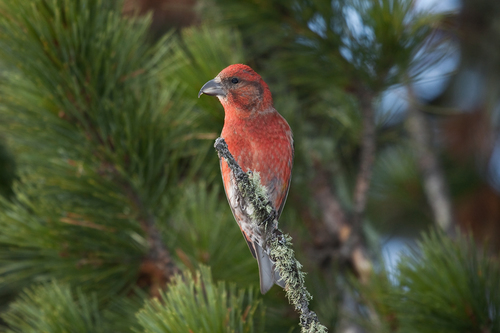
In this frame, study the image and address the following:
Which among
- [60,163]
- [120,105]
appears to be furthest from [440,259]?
[60,163]

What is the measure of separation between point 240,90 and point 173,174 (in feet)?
2.04

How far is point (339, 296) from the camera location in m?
3.29

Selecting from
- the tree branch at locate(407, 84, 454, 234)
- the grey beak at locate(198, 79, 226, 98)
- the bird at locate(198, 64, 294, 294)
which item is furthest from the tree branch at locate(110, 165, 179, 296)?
the tree branch at locate(407, 84, 454, 234)

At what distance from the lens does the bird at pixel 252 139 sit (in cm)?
232

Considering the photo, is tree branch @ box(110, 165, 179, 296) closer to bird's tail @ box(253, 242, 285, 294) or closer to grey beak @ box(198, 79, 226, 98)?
bird's tail @ box(253, 242, 285, 294)

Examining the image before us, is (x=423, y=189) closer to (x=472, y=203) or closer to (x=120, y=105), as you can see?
(x=472, y=203)

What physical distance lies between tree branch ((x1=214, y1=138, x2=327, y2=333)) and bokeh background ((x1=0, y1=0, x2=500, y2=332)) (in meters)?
0.36

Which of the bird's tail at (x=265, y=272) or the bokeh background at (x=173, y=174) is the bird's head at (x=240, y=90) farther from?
the bird's tail at (x=265, y=272)

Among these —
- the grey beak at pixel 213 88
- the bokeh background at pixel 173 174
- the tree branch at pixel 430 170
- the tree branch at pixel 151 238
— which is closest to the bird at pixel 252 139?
the grey beak at pixel 213 88

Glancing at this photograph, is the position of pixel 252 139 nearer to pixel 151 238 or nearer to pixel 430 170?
pixel 151 238

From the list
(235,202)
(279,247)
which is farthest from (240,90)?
(279,247)

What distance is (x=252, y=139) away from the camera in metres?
2.38

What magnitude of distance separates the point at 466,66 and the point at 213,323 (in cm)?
426

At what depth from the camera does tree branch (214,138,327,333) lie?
1.52m
